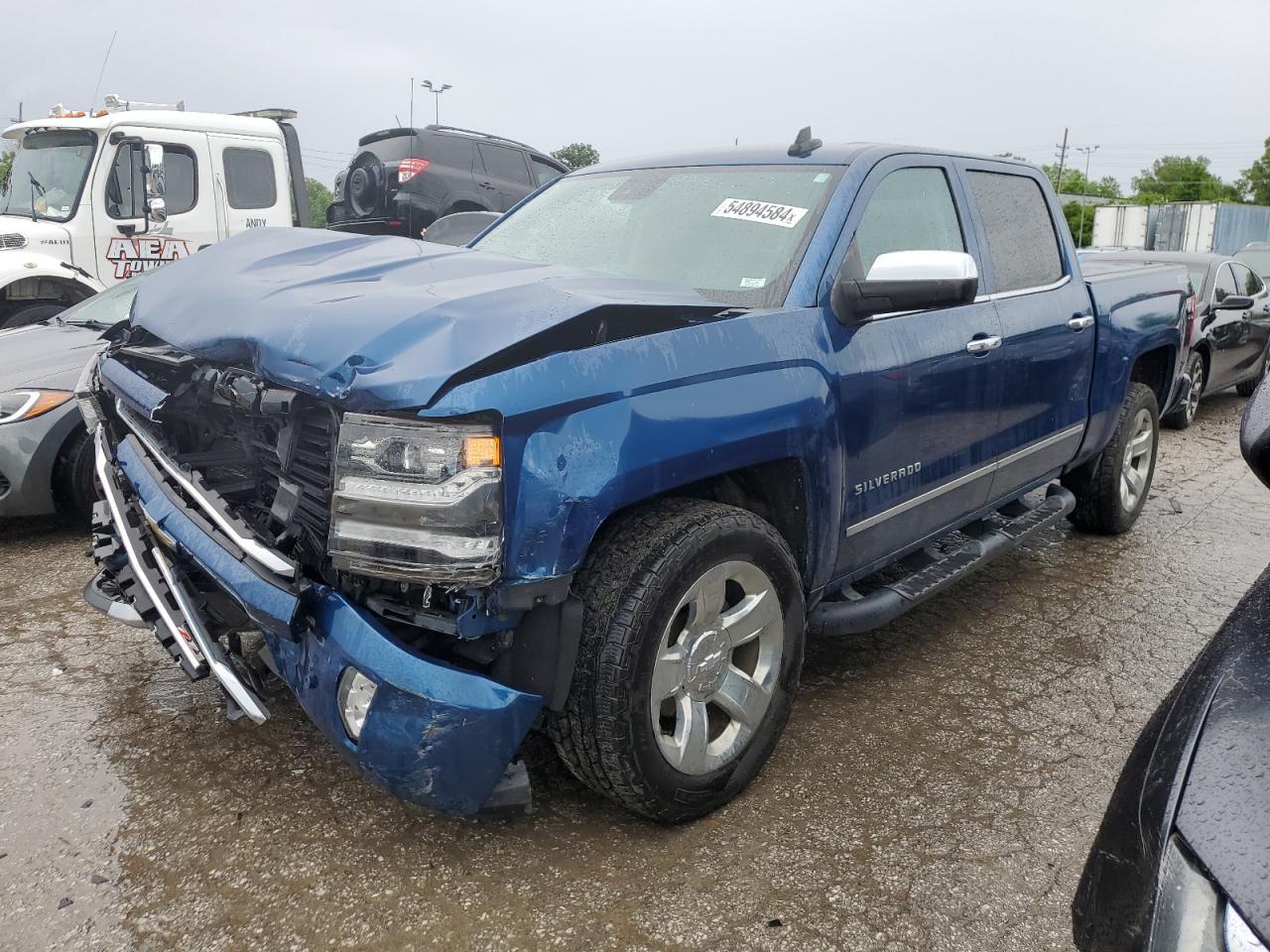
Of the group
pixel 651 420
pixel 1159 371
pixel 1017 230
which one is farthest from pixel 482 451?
pixel 1159 371

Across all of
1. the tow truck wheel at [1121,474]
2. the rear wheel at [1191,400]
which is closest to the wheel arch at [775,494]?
the tow truck wheel at [1121,474]

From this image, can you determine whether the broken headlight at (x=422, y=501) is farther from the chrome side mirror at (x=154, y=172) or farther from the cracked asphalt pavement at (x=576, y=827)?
the chrome side mirror at (x=154, y=172)

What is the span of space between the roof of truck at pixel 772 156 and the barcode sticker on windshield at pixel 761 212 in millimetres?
250

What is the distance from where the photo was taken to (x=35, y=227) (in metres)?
8.03

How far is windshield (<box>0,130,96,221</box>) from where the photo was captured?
27.1ft

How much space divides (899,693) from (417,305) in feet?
7.06

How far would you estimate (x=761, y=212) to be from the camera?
311 cm

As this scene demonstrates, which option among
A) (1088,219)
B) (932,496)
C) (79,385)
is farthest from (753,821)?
(1088,219)

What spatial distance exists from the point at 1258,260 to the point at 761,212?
40.1 ft

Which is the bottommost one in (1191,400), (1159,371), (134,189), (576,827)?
(576,827)

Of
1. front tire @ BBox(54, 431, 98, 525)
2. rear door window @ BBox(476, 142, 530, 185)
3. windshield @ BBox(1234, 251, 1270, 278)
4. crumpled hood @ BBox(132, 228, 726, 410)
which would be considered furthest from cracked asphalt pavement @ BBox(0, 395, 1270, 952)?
windshield @ BBox(1234, 251, 1270, 278)

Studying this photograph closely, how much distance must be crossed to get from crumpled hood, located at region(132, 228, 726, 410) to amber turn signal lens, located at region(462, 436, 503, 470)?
0.42 feet

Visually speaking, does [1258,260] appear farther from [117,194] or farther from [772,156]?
[117,194]

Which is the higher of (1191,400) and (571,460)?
(571,460)
